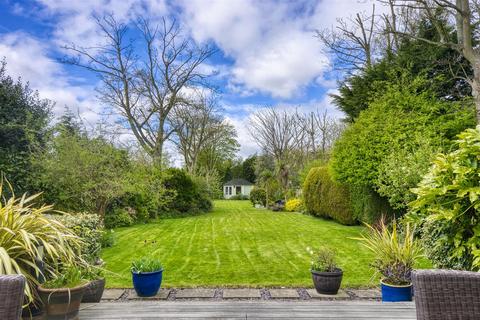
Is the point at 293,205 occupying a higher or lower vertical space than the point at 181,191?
lower

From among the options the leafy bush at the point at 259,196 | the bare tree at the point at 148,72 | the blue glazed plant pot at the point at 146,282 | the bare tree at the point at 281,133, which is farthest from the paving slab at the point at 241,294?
the bare tree at the point at 281,133

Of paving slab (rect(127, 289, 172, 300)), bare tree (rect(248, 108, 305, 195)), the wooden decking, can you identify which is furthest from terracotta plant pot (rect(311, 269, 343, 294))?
bare tree (rect(248, 108, 305, 195))

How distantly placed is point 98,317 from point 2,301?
57.6 inches

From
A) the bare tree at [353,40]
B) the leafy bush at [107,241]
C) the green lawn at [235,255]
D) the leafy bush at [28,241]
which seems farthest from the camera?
the bare tree at [353,40]

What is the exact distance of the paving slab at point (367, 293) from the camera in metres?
4.09

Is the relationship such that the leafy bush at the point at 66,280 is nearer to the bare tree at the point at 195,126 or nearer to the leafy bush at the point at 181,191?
the leafy bush at the point at 181,191

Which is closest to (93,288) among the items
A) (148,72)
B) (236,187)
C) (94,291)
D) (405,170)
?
(94,291)

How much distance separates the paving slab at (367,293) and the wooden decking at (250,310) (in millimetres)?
889

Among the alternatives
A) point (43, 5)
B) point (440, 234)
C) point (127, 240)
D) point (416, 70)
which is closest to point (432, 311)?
point (440, 234)

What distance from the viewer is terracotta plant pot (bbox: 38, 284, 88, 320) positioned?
2.60 m

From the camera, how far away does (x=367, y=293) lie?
426 cm

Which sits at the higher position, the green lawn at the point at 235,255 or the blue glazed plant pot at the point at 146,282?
the blue glazed plant pot at the point at 146,282

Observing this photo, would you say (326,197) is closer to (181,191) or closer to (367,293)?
(181,191)

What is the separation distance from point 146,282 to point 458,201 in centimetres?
362
